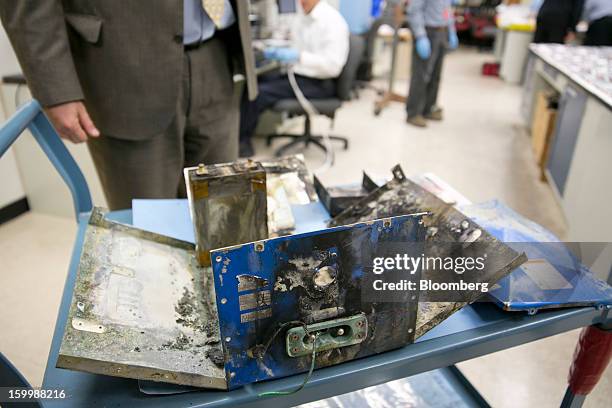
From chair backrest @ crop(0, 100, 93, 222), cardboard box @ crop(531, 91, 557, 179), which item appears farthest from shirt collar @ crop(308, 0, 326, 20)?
chair backrest @ crop(0, 100, 93, 222)

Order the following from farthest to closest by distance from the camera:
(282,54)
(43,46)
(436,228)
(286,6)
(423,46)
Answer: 1. (423,46)
2. (282,54)
3. (286,6)
4. (43,46)
5. (436,228)

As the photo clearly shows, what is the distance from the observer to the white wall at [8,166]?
85.1 inches

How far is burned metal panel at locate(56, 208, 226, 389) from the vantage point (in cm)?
61

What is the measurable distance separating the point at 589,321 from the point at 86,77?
4.05 ft

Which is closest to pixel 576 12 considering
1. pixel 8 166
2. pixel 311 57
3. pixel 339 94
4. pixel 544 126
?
pixel 544 126

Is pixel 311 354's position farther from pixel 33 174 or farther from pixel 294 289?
pixel 33 174

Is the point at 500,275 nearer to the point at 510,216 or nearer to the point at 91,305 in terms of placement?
the point at 510,216

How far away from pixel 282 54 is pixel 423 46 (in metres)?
1.36

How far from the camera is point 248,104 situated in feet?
9.84

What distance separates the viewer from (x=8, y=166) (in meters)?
2.30

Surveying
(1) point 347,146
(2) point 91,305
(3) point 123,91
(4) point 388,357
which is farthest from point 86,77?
(1) point 347,146

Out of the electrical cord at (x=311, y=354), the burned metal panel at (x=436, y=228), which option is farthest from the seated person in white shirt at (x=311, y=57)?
the electrical cord at (x=311, y=354)

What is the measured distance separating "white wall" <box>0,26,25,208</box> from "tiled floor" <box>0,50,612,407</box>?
0.13 metres

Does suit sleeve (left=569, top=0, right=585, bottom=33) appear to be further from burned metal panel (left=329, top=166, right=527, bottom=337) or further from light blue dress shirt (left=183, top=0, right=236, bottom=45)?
burned metal panel (left=329, top=166, right=527, bottom=337)
